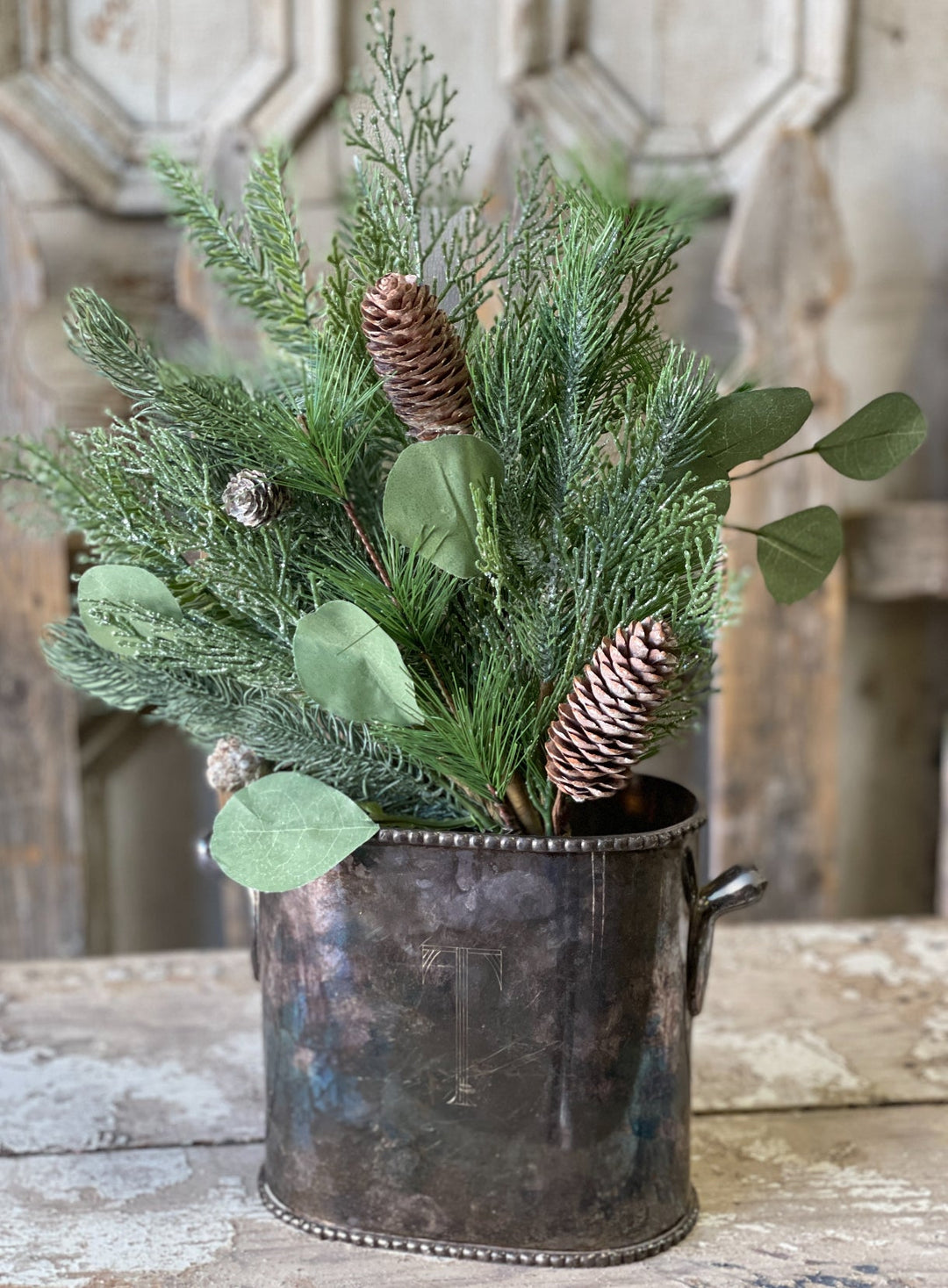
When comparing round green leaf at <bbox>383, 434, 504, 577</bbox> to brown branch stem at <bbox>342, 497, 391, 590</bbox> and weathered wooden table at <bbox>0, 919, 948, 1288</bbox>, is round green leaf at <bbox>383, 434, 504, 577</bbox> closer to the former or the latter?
brown branch stem at <bbox>342, 497, 391, 590</bbox>

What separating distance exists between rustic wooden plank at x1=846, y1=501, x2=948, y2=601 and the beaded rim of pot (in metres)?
0.74

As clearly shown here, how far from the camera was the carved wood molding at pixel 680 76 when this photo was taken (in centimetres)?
110

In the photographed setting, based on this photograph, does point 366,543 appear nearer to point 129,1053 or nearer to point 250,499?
point 250,499

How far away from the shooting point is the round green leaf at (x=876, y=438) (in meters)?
0.46

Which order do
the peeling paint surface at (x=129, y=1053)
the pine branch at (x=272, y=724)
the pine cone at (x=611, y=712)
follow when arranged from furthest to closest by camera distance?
the peeling paint surface at (x=129, y=1053)
the pine branch at (x=272, y=724)
the pine cone at (x=611, y=712)

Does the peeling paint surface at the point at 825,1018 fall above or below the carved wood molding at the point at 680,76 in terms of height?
below

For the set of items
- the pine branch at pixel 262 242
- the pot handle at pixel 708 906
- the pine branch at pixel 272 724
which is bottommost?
the pot handle at pixel 708 906

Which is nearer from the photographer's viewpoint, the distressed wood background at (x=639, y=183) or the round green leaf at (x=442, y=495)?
the round green leaf at (x=442, y=495)

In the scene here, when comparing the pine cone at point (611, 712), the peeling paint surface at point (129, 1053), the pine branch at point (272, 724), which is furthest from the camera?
the peeling paint surface at point (129, 1053)

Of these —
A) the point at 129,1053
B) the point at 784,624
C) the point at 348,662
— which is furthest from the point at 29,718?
the point at 348,662

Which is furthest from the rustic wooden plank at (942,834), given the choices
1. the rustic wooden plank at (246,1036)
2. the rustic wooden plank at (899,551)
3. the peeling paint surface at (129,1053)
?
the peeling paint surface at (129,1053)

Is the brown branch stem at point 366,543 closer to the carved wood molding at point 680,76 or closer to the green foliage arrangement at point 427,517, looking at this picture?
the green foliage arrangement at point 427,517

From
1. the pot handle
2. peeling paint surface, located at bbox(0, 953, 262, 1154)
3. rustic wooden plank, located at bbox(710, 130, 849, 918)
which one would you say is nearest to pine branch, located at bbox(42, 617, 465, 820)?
the pot handle

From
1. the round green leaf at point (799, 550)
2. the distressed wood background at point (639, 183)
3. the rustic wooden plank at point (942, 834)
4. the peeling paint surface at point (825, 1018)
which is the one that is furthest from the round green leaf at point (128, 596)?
the rustic wooden plank at point (942, 834)
